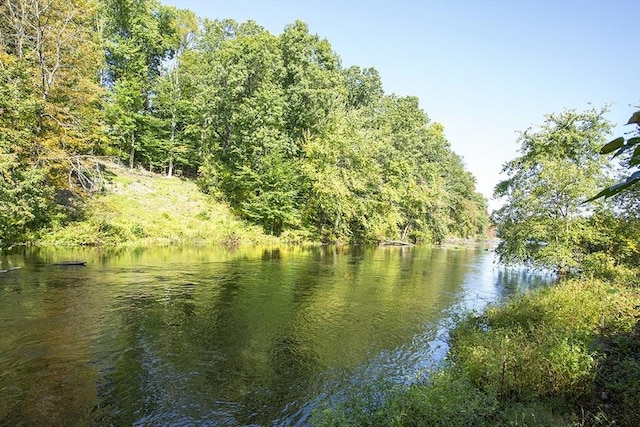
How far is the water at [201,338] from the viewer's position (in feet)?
25.6

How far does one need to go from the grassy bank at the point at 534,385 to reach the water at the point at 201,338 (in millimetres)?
1481

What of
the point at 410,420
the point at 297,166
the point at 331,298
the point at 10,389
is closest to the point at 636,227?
the point at 331,298

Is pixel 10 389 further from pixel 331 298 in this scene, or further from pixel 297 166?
pixel 297 166

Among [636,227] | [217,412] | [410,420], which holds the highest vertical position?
[636,227]

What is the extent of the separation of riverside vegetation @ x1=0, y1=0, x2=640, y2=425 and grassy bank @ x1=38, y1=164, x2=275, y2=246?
0.18 metres

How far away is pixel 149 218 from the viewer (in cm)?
3362

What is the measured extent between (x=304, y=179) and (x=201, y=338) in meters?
33.7

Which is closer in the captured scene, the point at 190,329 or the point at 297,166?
the point at 190,329

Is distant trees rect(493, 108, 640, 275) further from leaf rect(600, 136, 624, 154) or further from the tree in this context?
leaf rect(600, 136, 624, 154)

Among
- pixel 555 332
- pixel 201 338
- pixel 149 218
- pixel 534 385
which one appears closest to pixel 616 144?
pixel 534 385

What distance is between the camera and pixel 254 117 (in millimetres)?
41781

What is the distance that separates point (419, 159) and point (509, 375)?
52079 mm

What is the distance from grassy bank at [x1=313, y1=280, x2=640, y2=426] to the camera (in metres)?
6.02

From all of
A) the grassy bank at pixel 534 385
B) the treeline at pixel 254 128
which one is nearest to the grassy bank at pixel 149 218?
the treeline at pixel 254 128
